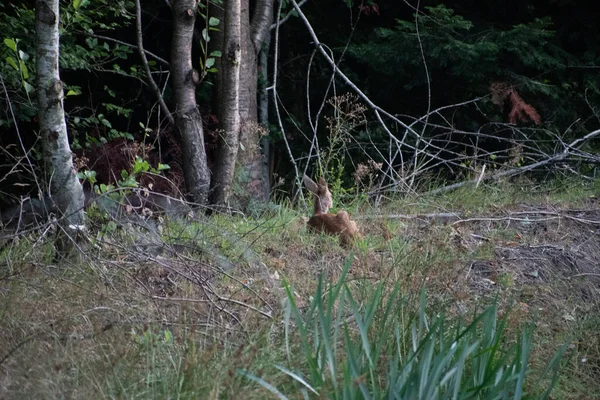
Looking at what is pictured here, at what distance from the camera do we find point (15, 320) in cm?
351

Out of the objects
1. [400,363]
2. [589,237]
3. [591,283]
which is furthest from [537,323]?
[589,237]

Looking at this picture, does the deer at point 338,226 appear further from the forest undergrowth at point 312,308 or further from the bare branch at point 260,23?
the bare branch at point 260,23

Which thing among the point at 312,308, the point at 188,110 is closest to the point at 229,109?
the point at 188,110

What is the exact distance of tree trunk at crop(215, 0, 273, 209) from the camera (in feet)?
22.8

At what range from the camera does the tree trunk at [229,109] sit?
6.61m

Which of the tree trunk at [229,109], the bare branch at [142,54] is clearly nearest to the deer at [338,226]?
the tree trunk at [229,109]

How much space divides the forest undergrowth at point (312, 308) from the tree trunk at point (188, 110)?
79 centimetres

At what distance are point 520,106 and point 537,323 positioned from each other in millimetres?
5213

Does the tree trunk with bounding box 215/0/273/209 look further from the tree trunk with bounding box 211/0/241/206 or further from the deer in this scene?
the deer

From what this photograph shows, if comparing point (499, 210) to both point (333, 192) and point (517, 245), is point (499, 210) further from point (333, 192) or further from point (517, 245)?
point (333, 192)

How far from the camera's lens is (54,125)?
464 centimetres

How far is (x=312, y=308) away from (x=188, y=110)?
398cm

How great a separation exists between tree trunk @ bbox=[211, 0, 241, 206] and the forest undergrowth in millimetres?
624

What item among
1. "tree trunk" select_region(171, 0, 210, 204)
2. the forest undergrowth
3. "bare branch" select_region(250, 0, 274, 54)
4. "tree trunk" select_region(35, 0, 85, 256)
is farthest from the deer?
"bare branch" select_region(250, 0, 274, 54)
